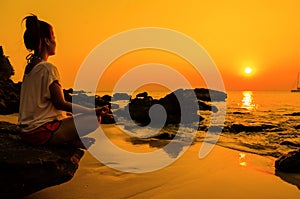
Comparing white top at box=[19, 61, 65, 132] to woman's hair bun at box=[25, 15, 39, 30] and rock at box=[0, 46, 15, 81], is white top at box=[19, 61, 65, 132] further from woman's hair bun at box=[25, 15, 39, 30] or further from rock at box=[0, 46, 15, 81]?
rock at box=[0, 46, 15, 81]

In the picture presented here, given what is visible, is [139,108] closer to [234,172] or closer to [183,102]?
[183,102]

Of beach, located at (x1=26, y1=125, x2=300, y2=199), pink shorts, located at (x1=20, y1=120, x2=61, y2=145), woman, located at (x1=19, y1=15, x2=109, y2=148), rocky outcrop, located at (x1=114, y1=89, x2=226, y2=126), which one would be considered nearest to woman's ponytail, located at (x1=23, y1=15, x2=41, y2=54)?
woman, located at (x1=19, y1=15, x2=109, y2=148)

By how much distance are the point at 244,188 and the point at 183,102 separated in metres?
14.4

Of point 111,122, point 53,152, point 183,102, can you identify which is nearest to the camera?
point 53,152

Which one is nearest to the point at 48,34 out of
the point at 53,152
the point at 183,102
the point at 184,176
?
the point at 53,152

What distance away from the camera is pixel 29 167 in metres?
3.20

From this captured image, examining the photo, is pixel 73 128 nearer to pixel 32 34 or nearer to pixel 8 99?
pixel 32 34

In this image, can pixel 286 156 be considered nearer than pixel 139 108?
Yes

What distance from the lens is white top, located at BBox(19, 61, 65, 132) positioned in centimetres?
339

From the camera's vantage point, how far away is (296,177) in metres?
5.33

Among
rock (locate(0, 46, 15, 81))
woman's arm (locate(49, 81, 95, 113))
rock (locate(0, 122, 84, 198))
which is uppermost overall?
rock (locate(0, 46, 15, 81))

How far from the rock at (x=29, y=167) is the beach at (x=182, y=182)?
54 cm

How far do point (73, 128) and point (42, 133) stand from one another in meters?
0.40

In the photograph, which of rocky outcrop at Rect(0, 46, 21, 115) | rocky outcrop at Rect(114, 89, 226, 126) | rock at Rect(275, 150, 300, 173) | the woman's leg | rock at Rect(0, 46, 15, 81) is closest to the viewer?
the woman's leg
